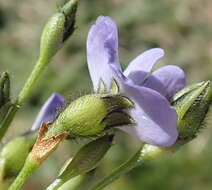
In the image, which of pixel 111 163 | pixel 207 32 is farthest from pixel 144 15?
pixel 111 163

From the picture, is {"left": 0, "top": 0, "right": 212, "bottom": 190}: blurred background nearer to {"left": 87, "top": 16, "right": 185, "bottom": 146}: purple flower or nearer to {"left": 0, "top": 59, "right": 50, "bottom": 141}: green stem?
{"left": 0, "top": 59, "right": 50, "bottom": 141}: green stem

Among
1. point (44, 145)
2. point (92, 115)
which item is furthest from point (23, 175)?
point (92, 115)

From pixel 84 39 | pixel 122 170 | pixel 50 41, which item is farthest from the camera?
pixel 84 39

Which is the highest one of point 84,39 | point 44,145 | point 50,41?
point 50,41

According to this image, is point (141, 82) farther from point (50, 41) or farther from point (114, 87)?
point (50, 41)

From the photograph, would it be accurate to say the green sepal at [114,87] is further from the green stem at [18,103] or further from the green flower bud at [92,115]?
the green stem at [18,103]

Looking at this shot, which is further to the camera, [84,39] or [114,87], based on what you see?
[84,39]

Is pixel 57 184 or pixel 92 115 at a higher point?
pixel 92 115

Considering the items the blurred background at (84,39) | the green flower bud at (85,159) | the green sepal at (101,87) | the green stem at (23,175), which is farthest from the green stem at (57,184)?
the blurred background at (84,39)

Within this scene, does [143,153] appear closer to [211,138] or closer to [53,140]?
[53,140]
